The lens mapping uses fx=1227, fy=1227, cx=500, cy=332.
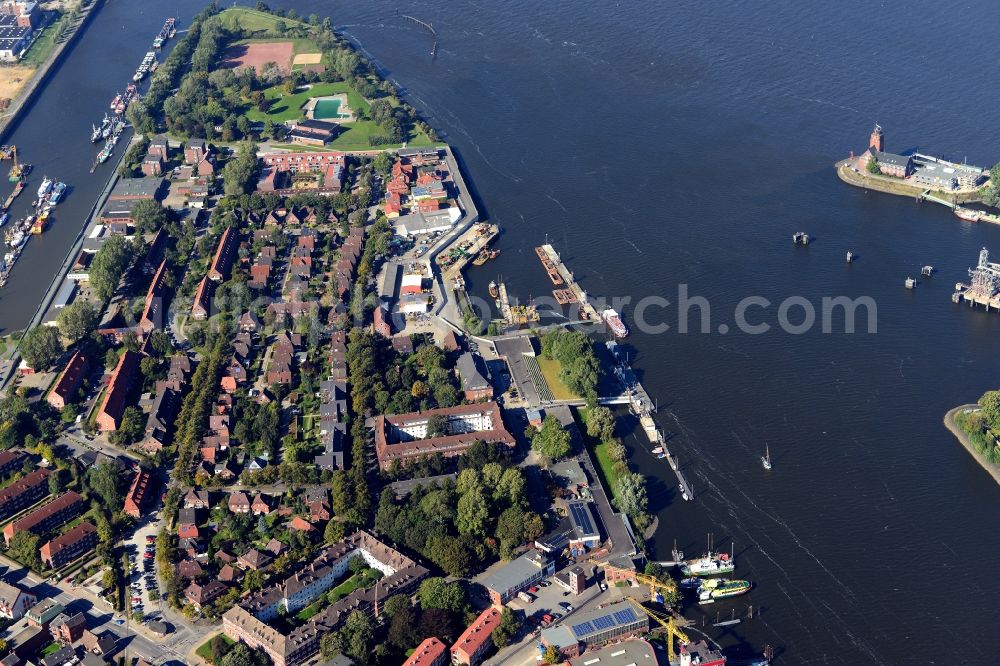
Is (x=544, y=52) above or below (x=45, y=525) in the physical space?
above

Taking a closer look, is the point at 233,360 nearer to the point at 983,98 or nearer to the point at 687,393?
the point at 687,393

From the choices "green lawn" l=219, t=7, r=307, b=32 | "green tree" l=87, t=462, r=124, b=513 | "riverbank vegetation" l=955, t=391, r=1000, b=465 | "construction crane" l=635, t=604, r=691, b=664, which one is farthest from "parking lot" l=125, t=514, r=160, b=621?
"green lawn" l=219, t=7, r=307, b=32

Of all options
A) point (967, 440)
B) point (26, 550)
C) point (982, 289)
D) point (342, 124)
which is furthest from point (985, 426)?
point (342, 124)

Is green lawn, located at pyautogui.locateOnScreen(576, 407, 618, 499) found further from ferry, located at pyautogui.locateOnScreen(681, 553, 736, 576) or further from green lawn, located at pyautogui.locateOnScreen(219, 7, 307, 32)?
green lawn, located at pyautogui.locateOnScreen(219, 7, 307, 32)

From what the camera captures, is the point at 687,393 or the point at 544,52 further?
the point at 544,52

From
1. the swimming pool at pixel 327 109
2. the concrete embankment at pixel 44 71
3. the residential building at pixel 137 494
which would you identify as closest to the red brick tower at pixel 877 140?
the swimming pool at pixel 327 109

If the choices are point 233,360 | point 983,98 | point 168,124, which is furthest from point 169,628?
point 983,98
